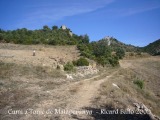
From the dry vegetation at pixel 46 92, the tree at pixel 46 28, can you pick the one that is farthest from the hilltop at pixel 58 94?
the tree at pixel 46 28

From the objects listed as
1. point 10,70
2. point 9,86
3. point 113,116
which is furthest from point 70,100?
point 10,70

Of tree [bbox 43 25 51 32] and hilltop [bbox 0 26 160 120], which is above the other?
tree [bbox 43 25 51 32]

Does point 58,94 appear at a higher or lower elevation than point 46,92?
lower

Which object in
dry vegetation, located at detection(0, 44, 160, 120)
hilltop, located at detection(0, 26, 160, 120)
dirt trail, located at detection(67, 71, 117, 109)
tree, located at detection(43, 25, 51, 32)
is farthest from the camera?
tree, located at detection(43, 25, 51, 32)

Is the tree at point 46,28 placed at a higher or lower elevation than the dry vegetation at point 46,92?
higher

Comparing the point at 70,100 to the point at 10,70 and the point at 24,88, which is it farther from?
the point at 10,70

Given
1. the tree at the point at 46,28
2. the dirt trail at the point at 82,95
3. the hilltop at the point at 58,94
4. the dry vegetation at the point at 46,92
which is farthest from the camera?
the tree at the point at 46,28

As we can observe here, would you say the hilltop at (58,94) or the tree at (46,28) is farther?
the tree at (46,28)

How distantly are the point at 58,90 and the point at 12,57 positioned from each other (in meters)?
10.9

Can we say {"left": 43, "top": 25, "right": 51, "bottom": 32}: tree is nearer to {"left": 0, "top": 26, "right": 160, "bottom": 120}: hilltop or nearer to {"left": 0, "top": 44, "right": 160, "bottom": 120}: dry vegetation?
{"left": 0, "top": 26, "right": 160, "bottom": 120}: hilltop

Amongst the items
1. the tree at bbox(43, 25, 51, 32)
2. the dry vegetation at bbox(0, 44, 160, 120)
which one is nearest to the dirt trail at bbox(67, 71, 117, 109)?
the dry vegetation at bbox(0, 44, 160, 120)

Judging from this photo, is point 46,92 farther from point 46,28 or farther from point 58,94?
point 46,28

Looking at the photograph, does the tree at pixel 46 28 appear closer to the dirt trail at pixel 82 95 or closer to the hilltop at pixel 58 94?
A: the hilltop at pixel 58 94

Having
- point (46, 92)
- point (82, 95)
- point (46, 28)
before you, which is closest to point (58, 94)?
point (46, 92)
